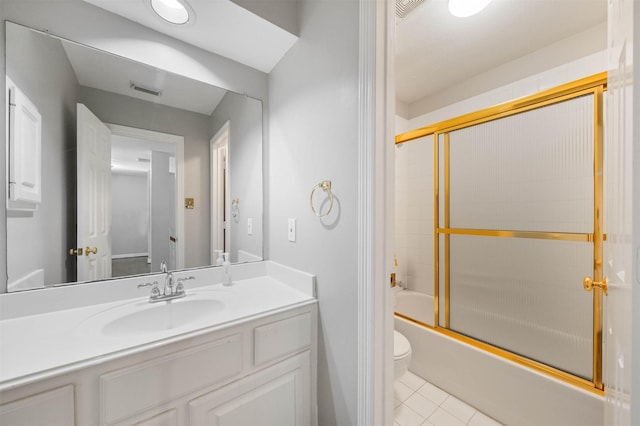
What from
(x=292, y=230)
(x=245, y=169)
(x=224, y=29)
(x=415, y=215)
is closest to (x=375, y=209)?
(x=292, y=230)

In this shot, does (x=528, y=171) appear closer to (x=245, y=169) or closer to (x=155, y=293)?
(x=245, y=169)

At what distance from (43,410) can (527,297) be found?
239 centimetres

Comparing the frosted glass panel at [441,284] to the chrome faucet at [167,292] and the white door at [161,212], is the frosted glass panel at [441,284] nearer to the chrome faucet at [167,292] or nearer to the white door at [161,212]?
the chrome faucet at [167,292]

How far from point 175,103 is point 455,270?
2332mm

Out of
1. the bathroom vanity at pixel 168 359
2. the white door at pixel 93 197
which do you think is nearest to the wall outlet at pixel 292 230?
the bathroom vanity at pixel 168 359

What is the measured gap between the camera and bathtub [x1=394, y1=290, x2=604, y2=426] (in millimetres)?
1279

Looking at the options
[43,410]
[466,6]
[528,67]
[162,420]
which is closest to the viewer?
[43,410]

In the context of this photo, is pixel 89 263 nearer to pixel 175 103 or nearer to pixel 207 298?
pixel 207 298

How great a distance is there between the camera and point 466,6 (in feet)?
4.48

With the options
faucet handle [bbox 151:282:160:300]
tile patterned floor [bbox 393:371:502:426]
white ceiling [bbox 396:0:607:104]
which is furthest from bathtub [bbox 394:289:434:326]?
white ceiling [bbox 396:0:607:104]

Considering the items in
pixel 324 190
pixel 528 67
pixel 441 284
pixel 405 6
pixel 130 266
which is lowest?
pixel 441 284

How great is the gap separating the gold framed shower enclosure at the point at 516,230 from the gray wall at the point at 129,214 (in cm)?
207

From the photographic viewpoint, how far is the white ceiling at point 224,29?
3.60 feet

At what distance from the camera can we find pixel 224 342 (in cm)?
90
